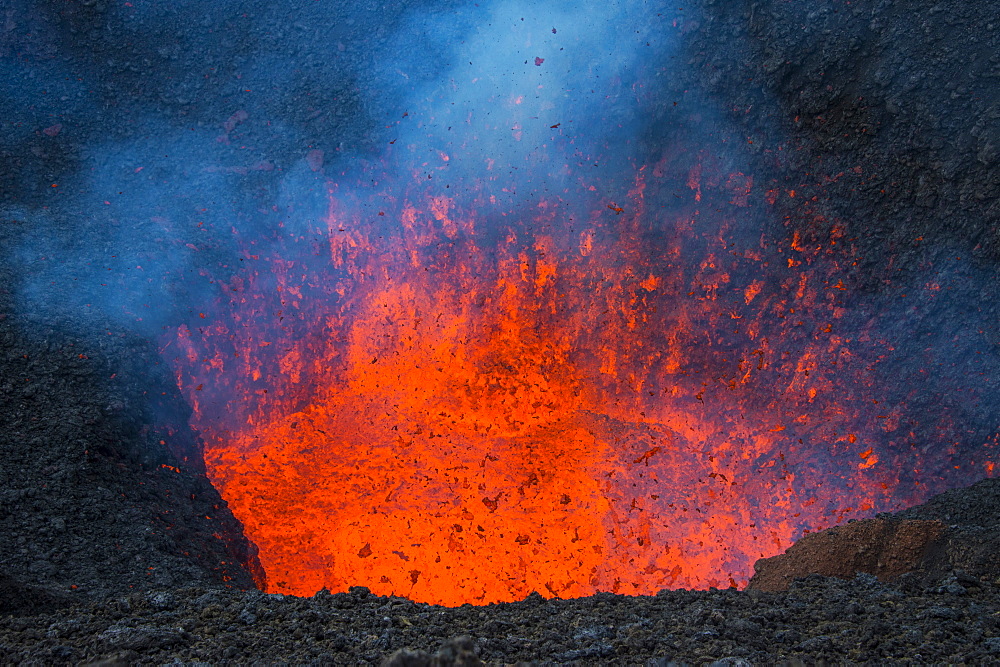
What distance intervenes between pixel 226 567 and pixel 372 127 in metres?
6.20

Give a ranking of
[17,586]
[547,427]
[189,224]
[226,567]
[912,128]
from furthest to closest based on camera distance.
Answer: [547,427] → [189,224] → [912,128] → [226,567] → [17,586]

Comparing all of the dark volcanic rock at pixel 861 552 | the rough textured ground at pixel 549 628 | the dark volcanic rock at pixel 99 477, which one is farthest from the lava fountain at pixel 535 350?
the rough textured ground at pixel 549 628

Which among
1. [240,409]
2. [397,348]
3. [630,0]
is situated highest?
[630,0]

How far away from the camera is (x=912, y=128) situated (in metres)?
8.62

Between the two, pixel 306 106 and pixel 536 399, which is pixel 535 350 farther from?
pixel 306 106

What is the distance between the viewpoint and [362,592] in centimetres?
555

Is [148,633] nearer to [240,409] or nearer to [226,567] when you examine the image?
[226,567]

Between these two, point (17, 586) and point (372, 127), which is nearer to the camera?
point (17, 586)

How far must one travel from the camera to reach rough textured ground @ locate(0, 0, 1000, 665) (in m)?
4.64

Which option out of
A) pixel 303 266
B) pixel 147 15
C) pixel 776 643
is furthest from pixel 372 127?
pixel 776 643

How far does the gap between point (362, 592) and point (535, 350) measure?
5.66 meters

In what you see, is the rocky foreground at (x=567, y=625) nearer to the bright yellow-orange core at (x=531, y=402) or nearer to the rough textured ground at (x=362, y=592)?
the rough textured ground at (x=362, y=592)

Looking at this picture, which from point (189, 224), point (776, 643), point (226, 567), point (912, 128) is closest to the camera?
point (776, 643)

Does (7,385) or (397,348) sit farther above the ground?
(397,348)
